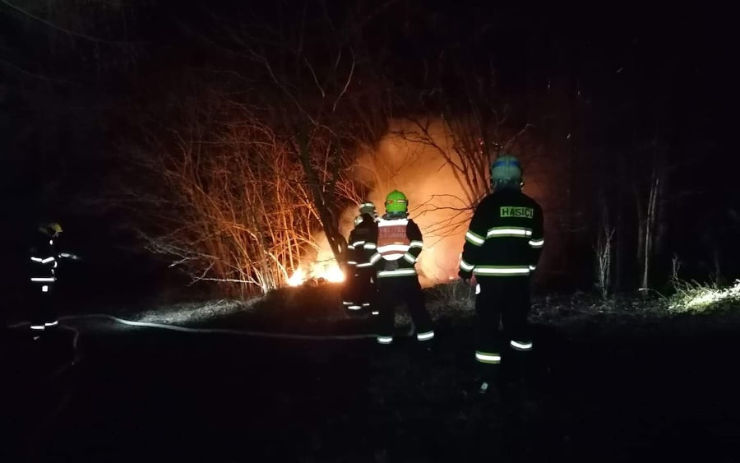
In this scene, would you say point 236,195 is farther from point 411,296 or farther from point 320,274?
point 411,296

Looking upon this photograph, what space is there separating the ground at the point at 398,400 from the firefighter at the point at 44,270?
1.78 meters

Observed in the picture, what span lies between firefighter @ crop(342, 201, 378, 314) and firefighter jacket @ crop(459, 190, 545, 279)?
3.09 metres

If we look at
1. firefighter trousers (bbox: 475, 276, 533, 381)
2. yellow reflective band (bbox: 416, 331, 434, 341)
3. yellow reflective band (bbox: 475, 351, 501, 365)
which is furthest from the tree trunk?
yellow reflective band (bbox: 475, 351, 501, 365)

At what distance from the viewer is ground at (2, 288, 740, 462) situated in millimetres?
A: 4547

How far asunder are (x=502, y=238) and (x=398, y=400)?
5.64 ft

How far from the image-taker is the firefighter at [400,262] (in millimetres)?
7312

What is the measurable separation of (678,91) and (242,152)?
33.0ft

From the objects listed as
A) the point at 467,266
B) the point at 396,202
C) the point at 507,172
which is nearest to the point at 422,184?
the point at 396,202

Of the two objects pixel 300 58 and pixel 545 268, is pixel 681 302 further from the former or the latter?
pixel 300 58

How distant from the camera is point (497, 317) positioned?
220 inches

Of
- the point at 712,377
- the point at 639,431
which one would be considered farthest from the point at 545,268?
the point at 639,431

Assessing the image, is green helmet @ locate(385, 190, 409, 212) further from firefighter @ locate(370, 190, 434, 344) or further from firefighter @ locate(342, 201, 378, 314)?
firefighter @ locate(342, 201, 378, 314)

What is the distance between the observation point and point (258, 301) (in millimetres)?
15500

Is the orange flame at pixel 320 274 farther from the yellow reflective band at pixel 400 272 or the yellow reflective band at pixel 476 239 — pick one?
the yellow reflective band at pixel 476 239
